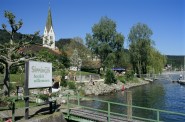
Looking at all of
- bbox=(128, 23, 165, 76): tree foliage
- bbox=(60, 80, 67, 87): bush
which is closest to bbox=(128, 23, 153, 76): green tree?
bbox=(128, 23, 165, 76): tree foliage

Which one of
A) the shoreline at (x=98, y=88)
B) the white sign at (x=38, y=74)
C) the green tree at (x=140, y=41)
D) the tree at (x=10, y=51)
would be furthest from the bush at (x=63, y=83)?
the green tree at (x=140, y=41)

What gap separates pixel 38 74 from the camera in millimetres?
15969

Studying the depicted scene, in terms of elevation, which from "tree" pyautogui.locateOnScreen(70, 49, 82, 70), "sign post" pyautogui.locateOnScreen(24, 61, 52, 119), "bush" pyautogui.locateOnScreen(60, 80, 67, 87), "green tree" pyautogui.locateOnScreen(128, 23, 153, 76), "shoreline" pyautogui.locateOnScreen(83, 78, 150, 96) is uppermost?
"green tree" pyautogui.locateOnScreen(128, 23, 153, 76)

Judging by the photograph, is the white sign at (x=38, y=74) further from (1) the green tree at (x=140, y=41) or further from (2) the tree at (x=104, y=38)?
(1) the green tree at (x=140, y=41)

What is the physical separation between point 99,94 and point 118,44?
2896 centimetres

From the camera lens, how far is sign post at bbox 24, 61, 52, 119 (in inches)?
604

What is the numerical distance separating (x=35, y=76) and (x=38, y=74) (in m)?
0.24

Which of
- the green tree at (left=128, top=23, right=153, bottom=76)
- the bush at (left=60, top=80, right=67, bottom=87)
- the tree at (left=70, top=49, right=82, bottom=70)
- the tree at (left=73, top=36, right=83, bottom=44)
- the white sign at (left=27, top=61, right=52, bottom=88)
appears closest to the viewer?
the white sign at (left=27, top=61, right=52, bottom=88)

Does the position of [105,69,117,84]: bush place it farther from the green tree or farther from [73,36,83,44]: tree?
[73,36,83,44]: tree

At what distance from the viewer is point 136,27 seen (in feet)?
276

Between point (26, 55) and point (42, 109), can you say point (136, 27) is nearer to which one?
point (26, 55)

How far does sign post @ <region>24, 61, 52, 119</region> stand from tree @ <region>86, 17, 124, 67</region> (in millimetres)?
60133

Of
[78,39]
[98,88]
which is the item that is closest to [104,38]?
[78,39]

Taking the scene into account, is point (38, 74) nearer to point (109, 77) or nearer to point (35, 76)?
point (35, 76)
